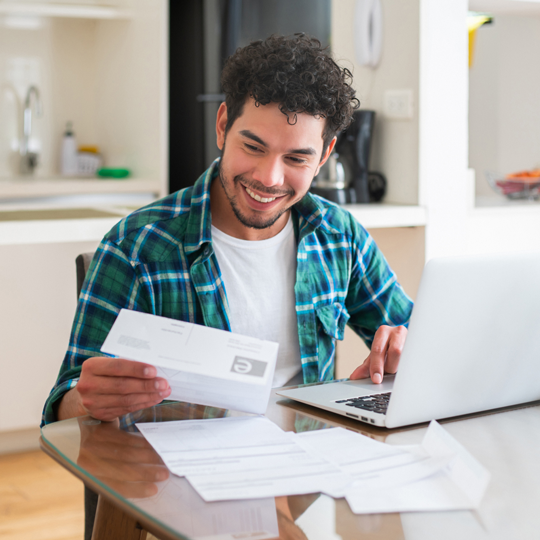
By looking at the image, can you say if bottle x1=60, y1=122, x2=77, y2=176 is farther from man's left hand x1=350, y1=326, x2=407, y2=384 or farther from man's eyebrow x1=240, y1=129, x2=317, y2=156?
man's left hand x1=350, y1=326, x2=407, y2=384

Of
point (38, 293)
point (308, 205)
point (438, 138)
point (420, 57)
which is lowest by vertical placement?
point (38, 293)

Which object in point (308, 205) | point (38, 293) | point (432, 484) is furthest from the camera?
A: point (38, 293)

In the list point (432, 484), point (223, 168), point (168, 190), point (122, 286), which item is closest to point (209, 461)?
point (432, 484)

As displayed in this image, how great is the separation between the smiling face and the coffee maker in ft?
3.89

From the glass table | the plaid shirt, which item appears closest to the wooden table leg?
the glass table

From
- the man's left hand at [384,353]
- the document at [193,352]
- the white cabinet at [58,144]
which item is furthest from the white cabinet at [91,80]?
the document at [193,352]

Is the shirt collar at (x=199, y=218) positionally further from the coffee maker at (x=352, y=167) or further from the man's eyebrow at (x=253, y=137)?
the coffee maker at (x=352, y=167)

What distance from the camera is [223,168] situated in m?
1.24

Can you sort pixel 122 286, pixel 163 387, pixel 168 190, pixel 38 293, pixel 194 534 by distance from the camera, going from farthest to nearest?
pixel 168 190, pixel 38 293, pixel 122 286, pixel 163 387, pixel 194 534

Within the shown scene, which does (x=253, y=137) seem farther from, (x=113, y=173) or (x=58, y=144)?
(x=58, y=144)

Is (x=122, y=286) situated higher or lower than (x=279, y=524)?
higher

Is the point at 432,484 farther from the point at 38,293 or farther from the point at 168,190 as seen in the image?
the point at 168,190

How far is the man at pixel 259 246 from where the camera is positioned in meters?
1.13

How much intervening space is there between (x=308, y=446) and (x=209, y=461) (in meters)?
0.12
